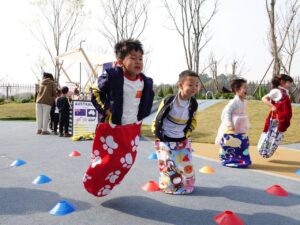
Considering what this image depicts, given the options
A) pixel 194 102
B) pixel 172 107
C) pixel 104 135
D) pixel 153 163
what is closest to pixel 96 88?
pixel 104 135

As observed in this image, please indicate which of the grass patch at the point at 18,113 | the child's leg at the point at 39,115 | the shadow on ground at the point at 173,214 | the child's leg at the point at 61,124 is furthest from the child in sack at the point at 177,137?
the grass patch at the point at 18,113

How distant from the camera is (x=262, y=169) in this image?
5.87 metres

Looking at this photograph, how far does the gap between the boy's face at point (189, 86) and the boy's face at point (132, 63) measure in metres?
0.84

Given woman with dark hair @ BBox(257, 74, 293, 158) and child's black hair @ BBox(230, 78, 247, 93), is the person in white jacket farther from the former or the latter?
woman with dark hair @ BBox(257, 74, 293, 158)

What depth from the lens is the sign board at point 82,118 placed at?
9.82 metres

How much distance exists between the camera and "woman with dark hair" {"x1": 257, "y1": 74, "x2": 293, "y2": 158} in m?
6.30

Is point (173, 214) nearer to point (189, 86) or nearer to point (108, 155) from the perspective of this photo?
point (108, 155)

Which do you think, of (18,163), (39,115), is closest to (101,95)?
(18,163)

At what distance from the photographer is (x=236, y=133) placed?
602 centimetres

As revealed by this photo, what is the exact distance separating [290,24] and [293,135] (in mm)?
16860

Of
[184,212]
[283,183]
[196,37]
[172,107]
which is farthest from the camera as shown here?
[196,37]

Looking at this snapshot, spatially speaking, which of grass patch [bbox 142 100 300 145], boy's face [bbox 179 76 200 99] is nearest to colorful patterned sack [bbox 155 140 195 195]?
boy's face [bbox 179 76 200 99]

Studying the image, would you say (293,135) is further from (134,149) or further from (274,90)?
(134,149)

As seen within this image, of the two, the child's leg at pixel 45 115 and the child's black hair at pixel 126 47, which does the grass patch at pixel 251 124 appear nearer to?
the child's leg at pixel 45 115
